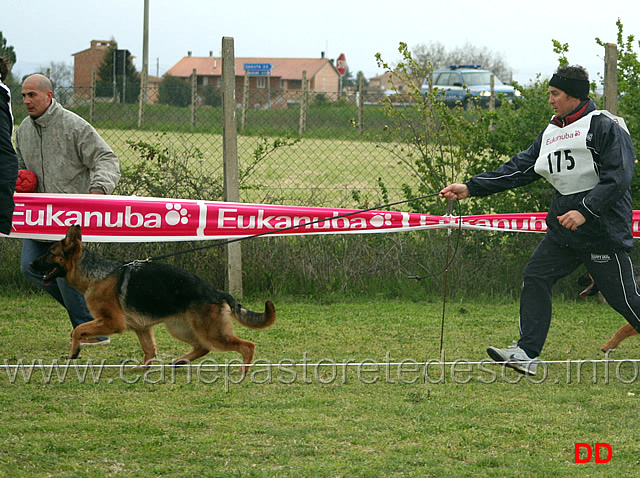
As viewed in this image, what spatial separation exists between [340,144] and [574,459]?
8.18 metres

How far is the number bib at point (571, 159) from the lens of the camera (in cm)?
486

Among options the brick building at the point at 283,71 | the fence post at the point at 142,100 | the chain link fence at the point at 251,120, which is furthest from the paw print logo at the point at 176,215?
the brick building at the point at 283,71

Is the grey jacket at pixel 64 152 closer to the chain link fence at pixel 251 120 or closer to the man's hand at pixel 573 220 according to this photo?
the chain link fence at pixel 251 120

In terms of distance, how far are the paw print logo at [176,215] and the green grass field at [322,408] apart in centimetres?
90

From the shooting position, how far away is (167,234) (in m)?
6.49

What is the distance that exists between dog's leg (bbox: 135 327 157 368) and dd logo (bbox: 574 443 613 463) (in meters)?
2.89

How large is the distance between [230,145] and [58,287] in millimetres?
2302

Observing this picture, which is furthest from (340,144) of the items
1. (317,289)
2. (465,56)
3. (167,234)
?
(465,56)

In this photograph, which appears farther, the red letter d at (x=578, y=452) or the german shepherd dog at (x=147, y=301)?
the german shepherd dog at (x=147, y=301)

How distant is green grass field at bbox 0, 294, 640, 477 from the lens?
11.8 feet

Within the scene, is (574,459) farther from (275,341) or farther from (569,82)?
(275,341)

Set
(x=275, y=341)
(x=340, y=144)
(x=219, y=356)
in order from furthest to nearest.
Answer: (x=340, y=144) → (x=275, y=341) → (x=219, y=356)

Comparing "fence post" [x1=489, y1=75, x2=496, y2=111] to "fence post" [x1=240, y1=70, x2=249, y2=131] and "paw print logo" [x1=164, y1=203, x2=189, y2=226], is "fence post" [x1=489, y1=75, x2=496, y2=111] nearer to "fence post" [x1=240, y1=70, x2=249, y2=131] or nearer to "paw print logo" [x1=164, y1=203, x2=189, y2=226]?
"fence post" [x1=240, y1=70, x2=249, y2=131]

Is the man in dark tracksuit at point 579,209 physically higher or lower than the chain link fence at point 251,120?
lower
